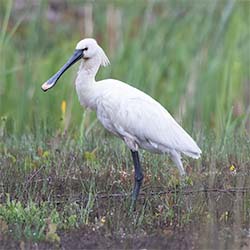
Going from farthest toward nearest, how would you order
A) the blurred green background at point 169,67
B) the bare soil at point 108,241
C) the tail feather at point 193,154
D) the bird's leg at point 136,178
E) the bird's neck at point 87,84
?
the blurred green background at point 169,67, the bird's neck at point 87,84, the tail feather at point 193,154, the bird's leg at point 136,178, the bare soil at point 108,241

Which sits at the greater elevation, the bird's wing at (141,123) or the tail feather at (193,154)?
the bird's wing at (141,123)

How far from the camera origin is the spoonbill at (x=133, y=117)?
6.40 metres

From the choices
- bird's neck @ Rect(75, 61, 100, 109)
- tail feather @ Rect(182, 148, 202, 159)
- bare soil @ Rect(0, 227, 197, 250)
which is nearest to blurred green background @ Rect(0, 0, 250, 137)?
bird's neck @ Rect(75, 61, 100, 109)

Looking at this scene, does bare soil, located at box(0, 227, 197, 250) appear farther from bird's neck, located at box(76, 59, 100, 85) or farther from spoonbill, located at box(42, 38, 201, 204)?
bird's neck, located at box(76, 59, 100, 85)

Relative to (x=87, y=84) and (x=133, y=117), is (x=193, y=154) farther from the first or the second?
(x=87, y=84)

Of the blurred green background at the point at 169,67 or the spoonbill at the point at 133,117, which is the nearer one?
the spoonbill at the point at 133,117

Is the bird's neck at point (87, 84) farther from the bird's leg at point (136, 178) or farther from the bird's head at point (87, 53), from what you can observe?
the bird's leg at point (136, 178)

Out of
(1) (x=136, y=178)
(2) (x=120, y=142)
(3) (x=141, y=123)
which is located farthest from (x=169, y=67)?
(1) (x=136, y=178)

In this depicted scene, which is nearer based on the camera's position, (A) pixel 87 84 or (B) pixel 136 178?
(B) pixel 136 178

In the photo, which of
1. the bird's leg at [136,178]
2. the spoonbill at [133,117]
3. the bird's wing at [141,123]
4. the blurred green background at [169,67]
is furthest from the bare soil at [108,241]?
the blurred green background at [169,67]

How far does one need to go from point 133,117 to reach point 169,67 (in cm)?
428

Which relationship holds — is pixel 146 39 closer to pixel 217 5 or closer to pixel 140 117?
pixel 217 5

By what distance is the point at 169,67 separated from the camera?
10.6 metres

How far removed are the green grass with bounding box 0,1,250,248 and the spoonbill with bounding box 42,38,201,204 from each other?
191mm
